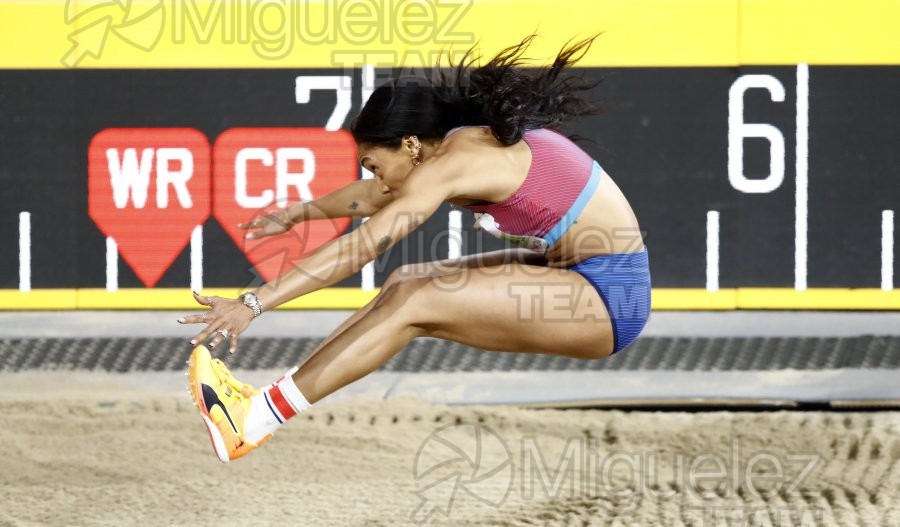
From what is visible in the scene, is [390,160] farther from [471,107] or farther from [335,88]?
[335,88]

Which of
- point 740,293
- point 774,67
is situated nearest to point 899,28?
point 774,67

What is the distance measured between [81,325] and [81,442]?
0.95m

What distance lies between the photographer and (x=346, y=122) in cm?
536

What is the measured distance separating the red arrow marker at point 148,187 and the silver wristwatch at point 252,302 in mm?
2618

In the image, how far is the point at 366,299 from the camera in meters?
5.43

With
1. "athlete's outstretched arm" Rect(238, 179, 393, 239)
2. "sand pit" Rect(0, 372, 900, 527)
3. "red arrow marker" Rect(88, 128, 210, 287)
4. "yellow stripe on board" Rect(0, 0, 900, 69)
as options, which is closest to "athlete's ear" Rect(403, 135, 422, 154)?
"athlete's outstretched arm" Rect(238, 179, 393, 239)

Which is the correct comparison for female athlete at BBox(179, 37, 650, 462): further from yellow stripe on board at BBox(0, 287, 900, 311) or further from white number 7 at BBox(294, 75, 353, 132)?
yellow stripe on board at BBox(0, 287, 900, 311)

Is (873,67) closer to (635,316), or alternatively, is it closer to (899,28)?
(899,28)

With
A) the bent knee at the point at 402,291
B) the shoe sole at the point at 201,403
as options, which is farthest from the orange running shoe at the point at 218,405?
the bent knee at the point at 402,291

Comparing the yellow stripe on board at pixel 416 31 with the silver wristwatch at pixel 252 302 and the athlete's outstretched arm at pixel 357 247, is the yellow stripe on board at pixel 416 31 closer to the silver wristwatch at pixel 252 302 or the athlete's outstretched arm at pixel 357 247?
the athlete's outstretched arm at pixel 357 247

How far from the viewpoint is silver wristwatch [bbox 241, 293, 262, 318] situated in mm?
2873

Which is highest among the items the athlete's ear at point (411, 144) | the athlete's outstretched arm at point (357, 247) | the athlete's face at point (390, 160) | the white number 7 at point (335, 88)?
the white number 7 at point (335, 88)

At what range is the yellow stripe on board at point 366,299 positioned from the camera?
537 centimetres

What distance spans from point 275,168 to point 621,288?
2.49 metres
